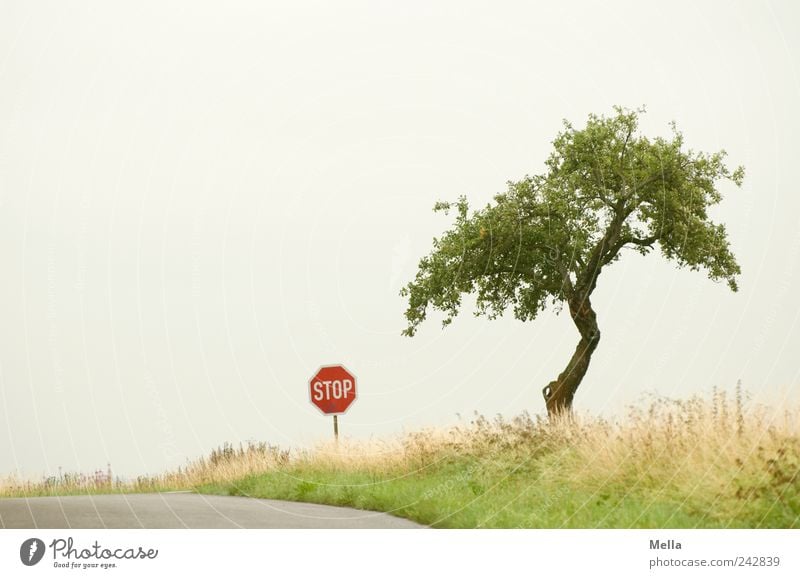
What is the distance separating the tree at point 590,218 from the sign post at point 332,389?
4.11 meters

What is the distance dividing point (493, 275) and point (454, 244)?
1549 millimetres

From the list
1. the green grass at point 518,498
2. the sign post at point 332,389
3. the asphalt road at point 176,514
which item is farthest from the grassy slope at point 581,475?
the sign post at point 332,389

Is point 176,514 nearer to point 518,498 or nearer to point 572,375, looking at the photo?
point 518,498

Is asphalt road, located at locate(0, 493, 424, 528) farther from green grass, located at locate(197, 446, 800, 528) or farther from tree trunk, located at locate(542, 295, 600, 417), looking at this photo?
tree trunk, located at locate(542, 295, 600, 417)

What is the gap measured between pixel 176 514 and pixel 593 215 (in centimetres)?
1149

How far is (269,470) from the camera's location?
2034 centimetres

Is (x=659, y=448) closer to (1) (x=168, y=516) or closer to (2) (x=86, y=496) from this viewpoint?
(1) (x=168, y=516)

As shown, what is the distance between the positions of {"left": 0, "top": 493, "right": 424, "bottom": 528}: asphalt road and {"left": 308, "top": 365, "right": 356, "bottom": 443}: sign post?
5.87 feet

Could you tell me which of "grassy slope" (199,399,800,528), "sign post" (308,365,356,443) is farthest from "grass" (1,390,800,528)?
"sign post" (308,365,356,443)

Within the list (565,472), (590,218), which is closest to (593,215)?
(590,218)

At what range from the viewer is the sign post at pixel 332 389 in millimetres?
16266

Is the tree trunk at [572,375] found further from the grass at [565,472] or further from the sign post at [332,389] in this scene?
the sign post at [332,389]

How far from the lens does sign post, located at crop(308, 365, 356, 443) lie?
1627 cm
